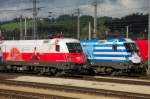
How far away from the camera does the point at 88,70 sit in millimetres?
31594

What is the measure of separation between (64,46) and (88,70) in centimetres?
350

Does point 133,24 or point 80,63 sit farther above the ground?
point 133,24

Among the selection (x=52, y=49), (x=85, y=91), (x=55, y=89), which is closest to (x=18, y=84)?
(x=55, y=89)

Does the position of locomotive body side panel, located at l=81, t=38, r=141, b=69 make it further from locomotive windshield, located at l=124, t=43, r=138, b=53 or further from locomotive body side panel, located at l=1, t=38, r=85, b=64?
locomotive body side panel, located at l=1, t=38, r=85, b=64

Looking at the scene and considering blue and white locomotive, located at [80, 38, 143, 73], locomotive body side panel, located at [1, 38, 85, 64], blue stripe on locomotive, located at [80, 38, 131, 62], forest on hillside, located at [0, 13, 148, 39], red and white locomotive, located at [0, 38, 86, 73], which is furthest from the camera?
forest on hillside, located at [0, 13, 148, 39]

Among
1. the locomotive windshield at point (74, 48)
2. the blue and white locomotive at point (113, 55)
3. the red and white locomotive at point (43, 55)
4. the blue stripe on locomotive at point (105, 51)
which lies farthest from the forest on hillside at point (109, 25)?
the locomotive windshield at point (74, 48)

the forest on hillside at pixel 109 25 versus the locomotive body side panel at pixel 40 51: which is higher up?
the forest on hillside at pixel 109 25

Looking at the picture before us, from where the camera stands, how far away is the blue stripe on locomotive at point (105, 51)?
98.0 ft

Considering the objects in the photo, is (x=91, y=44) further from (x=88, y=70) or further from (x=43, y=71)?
(x=43, y=71)

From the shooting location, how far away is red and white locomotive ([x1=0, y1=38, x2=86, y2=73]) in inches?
1152

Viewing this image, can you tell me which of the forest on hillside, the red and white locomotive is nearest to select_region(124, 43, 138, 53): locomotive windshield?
the red and white locomotive

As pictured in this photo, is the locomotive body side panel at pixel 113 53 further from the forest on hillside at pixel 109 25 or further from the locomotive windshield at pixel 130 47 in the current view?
the forest on hillside at pixel 109 25

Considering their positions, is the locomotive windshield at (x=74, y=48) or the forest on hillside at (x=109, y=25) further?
the forest on hillside at (x=109, y=25)

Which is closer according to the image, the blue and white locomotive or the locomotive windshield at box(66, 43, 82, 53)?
the locomotive windshield at box(66, 43, 82, 53)
